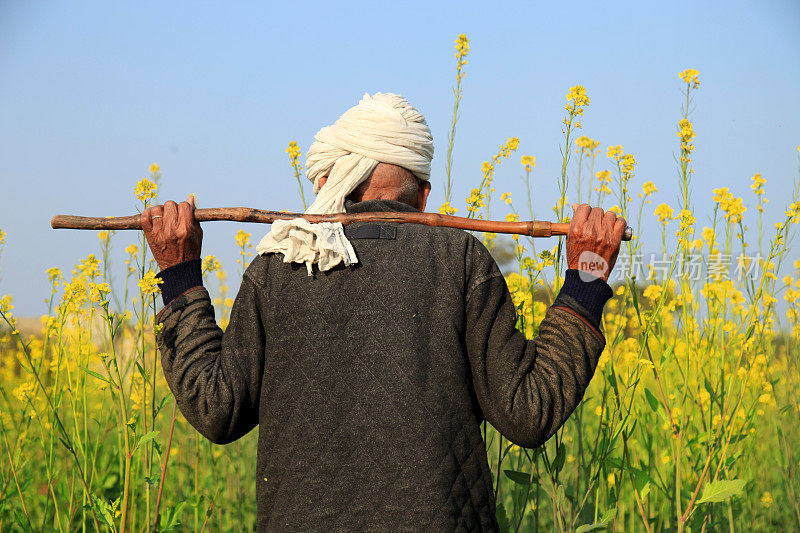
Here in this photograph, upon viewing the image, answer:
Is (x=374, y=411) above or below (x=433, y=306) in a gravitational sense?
below

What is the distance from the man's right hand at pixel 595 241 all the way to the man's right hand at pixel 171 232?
3.26 ft

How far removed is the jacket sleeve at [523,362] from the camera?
1.66m

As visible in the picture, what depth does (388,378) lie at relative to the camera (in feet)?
5.40

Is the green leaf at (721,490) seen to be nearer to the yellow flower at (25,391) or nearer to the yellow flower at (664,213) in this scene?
the yellow flower at (664,213)

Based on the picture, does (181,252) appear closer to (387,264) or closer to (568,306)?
(387,264)

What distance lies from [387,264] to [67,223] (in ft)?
3.25

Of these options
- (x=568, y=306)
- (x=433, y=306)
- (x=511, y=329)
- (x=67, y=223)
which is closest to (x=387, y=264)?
(x=433, y=306)

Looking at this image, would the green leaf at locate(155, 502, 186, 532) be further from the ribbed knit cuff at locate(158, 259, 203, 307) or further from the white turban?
the white turban

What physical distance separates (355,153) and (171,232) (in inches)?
20.7

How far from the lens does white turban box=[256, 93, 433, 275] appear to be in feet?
5.72

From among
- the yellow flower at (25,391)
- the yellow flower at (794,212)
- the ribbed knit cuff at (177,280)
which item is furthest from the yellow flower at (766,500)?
the yellow flower at (25,391)

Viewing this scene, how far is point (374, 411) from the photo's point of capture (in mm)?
1645

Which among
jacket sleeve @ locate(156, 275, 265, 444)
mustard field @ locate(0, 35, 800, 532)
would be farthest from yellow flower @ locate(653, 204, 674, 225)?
jacket sleeve @ locate(156, 275, 265, 444)

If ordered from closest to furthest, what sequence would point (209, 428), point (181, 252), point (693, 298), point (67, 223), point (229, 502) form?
1. point (209, 428)
2. point (181, 252)
3. point (67, 223)
4. point (693, 298)
5. point (229, 502)
